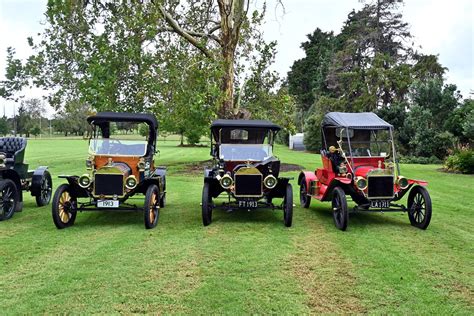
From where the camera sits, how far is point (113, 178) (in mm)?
7602

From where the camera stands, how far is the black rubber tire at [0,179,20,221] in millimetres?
8164

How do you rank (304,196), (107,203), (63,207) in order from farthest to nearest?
(304,196) < (63,207) < (107,203)

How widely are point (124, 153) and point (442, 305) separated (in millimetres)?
6311

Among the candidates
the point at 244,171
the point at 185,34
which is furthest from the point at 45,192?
the point at 185,34

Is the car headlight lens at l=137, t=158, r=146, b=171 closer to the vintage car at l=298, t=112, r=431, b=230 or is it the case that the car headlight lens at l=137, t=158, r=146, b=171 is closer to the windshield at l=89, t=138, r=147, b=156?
the windshield at l=89, t=138, r=147, b=156

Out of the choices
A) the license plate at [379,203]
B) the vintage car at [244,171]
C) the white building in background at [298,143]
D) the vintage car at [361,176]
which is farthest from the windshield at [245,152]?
the white building in background at [298,143]

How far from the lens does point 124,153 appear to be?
8664 millimetres

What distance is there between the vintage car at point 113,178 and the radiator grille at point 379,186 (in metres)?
3.89

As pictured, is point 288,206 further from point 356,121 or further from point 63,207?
point 63,207

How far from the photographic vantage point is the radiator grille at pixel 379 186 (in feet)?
25.2

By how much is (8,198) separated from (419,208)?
779 cm

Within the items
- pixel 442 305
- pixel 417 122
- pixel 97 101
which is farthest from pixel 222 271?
pixel 417 122

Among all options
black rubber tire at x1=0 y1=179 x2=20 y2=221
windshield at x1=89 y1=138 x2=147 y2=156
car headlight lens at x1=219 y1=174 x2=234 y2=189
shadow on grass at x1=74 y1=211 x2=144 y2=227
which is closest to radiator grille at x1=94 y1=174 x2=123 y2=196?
shadow on grass at x1=74 y1=211 x2=144 y2=227

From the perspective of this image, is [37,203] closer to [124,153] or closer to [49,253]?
[124,153]
